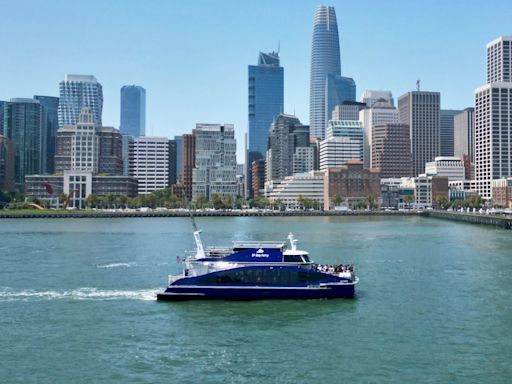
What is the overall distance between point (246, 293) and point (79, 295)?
15231 mm

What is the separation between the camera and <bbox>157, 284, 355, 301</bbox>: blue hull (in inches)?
2020

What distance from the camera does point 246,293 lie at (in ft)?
169

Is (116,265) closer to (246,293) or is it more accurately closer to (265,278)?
(246,293)

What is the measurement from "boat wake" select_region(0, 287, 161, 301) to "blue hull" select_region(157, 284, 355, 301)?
117 inches

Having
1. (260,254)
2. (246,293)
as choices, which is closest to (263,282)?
(246,293)

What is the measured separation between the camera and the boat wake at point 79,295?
174 ft

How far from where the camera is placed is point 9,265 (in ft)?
247

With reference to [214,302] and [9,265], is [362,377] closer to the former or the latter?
[214,302]

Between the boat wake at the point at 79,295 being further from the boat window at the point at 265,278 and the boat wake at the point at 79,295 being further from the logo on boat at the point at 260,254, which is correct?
the logo on boat at the point at 260,254

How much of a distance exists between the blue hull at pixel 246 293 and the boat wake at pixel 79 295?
2.98 m

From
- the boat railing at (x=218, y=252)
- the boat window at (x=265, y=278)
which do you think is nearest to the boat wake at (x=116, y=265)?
the boat railing at (x=218, y=252)

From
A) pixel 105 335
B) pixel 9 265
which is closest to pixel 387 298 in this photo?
pixel 105 335

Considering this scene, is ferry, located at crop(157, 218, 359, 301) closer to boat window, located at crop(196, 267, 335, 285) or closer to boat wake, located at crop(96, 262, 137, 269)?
boat window, located at crop(196, 267, 335, 285)

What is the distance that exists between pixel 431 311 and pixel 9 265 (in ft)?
169
